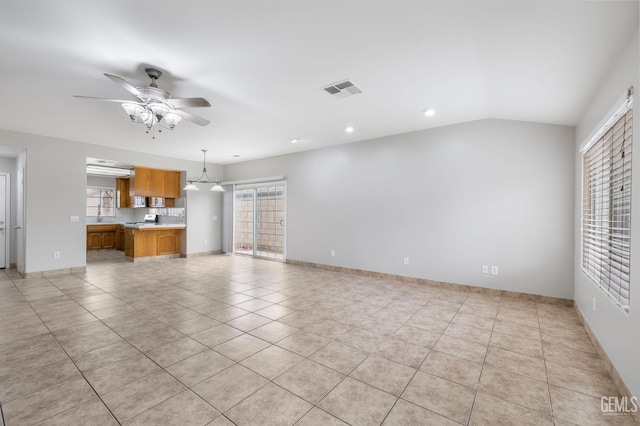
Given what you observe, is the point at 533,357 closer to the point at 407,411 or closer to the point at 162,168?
the point at 407,411

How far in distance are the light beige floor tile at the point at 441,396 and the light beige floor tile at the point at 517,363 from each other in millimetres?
569

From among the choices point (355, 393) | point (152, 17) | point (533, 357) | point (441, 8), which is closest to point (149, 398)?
point (355, 393)

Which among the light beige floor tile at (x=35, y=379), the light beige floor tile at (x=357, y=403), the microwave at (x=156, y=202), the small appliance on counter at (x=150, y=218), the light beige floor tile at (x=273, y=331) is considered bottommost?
the light beige floor tile at (x=35, y=379)

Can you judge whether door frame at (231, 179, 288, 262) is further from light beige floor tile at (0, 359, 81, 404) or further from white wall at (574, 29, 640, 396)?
white wall at (574, 29, 640, 396)

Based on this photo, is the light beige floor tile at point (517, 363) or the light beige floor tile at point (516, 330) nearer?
the light beige floor tile at point (517, 363)

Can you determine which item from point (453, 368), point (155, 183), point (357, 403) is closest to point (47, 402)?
point (357, 403)

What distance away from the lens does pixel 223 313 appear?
3564 millimetres

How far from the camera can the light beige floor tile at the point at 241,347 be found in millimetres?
2527

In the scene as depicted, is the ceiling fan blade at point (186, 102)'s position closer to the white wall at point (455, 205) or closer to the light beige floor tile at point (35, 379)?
the light beige floor tile at point (35, 379)

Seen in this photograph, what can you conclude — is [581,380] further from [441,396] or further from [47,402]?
[47,402]

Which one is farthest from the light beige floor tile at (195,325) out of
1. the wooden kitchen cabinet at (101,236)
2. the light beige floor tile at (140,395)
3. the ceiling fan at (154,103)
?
the wooden kitchen cabinet at (101,236)

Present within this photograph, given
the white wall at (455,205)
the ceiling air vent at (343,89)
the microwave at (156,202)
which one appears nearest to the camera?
the ceiling air vent at (343,89)

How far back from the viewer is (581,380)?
2199 mm

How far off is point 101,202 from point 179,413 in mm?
10696
